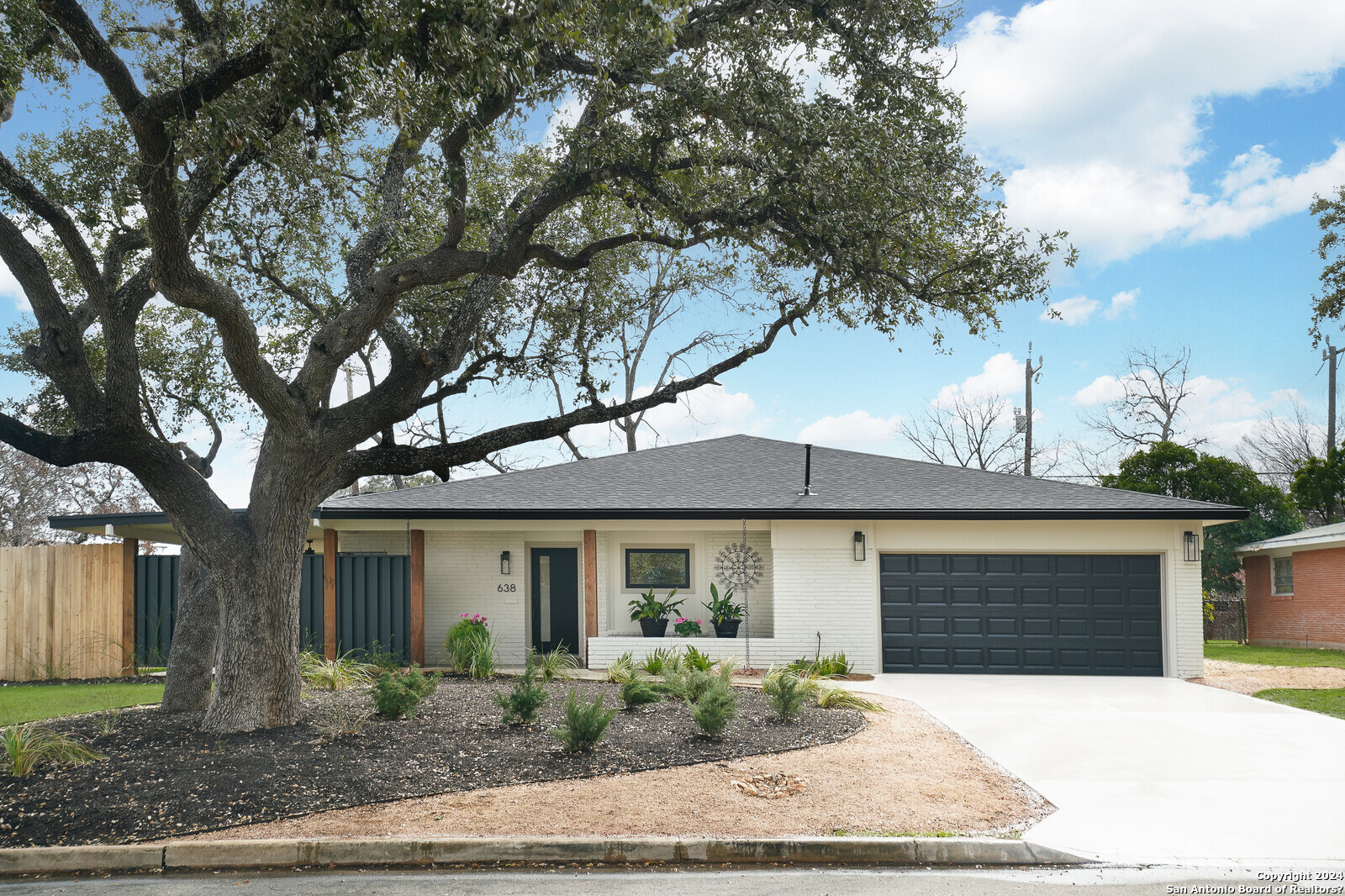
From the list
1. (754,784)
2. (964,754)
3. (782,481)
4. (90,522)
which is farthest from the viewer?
(782,481)

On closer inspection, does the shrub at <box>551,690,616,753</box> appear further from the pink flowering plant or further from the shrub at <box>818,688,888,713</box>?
the pink flowering plant

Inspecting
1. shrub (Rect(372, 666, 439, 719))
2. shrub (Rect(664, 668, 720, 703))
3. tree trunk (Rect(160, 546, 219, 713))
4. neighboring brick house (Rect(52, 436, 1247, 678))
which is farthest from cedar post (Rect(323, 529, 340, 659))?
shrub (Rect(664, 668, 720, 703))

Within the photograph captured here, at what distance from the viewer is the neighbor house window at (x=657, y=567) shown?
17.2m

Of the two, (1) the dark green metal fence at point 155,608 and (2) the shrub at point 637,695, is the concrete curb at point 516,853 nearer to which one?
(2) the shrub at point 637,695

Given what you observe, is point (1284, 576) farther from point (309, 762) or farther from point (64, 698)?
point (64, 698)

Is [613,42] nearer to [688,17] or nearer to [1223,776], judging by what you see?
[688,17]

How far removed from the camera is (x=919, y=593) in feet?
51.6

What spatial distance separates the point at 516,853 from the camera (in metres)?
5.95

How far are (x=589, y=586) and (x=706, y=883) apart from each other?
10.9 metres

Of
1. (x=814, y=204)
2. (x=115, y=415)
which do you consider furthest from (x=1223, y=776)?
(x=115, y=415)

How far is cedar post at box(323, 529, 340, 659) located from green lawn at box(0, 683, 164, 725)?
271cm

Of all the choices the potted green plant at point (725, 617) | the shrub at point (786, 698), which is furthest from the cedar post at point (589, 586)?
the shrub at point (786, 698)

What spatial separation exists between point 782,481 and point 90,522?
11866 mm

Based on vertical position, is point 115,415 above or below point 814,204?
below
